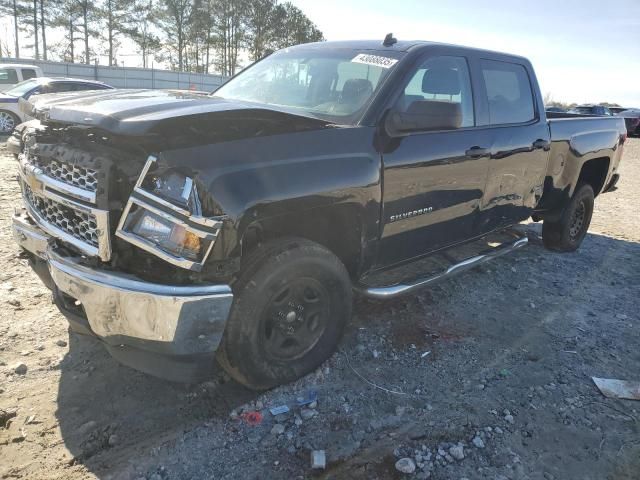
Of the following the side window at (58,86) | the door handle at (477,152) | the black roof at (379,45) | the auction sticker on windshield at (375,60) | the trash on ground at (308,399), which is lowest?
the trash on ground at (308,399)

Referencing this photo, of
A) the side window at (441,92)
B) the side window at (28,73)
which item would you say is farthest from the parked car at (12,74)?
the side window at (441,92)

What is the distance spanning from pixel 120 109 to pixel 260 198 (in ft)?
2.51

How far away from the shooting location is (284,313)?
2734 millimetres

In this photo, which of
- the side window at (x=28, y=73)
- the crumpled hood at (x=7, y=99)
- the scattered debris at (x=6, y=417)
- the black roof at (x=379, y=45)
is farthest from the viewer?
the side window at (x=28, y=73)

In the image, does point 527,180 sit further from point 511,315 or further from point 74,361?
point 74,361

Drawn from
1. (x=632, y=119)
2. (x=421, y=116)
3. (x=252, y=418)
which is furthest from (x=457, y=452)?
(x=632, y=119)

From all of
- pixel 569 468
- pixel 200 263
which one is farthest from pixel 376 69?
pixel 569 468

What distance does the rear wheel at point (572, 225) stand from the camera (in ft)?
18.2

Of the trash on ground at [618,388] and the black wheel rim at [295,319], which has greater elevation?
the black wheel rim at [295,319]

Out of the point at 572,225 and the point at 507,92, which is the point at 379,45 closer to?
the point at 507,92

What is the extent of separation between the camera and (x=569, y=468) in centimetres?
239

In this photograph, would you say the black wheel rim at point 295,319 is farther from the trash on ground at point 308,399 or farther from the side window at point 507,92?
the side window at point 507,92

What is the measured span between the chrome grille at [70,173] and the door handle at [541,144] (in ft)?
11.8

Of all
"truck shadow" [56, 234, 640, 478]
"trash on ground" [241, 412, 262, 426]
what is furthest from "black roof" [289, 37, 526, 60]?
"trash on ground" [241, 412, 262, 426]
